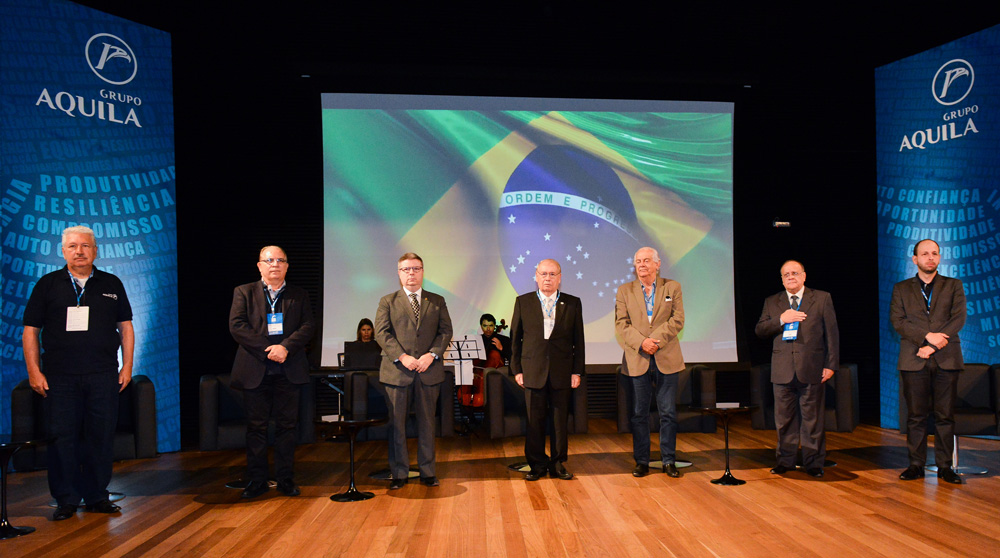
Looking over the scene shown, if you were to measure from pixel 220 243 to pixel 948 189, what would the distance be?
24.4 ft

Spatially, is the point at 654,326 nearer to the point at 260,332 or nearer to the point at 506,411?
the point at 506,411

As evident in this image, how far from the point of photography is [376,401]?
625cm

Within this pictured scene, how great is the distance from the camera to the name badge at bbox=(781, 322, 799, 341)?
4.70 meters

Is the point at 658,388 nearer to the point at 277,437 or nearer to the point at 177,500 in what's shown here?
the point at 277,437

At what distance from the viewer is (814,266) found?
7.82 meters

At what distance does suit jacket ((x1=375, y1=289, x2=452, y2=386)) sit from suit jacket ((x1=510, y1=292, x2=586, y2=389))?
0.56 meters

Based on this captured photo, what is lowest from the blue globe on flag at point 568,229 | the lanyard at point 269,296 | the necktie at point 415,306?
the necktie at point 415,306

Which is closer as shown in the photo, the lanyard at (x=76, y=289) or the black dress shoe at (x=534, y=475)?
the lanyard at (x=76, y=289)

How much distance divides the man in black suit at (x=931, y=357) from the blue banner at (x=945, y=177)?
7.01ft

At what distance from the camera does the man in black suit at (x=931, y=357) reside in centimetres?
449

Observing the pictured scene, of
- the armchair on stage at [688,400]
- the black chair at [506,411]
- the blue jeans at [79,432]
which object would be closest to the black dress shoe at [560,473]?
the black chair at [506,411]

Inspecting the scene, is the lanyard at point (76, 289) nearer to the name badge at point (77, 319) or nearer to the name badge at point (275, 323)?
the name badge at point (77, 319)

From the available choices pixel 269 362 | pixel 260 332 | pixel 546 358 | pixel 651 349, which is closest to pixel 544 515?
pixel 546 358

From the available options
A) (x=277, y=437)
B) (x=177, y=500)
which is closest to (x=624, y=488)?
(x=277, y=437)
